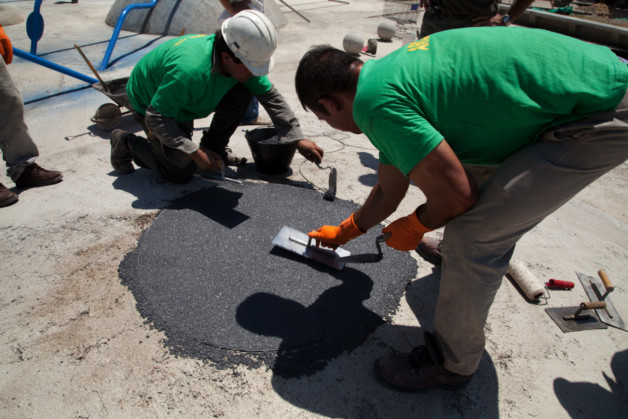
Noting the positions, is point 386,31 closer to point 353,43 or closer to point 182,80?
point 353,43

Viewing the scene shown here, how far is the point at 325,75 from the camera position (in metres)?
1.38

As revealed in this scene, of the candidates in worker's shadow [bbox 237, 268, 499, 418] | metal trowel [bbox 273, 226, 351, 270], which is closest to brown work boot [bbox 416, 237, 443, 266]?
worker's shadow [bbox 237, 268, 499, 418]

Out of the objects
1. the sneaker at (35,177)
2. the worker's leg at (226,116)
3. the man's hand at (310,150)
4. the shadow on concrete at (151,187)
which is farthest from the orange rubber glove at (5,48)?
the man's hand at (310,150)

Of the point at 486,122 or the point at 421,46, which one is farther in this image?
the point at 421,46

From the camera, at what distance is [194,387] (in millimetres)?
1587

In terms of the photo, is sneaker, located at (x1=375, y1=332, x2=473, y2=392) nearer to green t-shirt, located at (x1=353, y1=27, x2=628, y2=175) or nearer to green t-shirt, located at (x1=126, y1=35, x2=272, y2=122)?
green t-shirt, located at (x1=353, y1=27, x2=628, y2=175)

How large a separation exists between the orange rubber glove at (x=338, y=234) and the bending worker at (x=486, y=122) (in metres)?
0.44

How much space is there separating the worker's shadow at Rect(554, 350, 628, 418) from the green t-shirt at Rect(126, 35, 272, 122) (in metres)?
2.49

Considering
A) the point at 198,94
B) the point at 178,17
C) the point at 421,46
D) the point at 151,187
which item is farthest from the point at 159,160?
the point at 178,17

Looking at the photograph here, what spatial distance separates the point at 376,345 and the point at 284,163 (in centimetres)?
162

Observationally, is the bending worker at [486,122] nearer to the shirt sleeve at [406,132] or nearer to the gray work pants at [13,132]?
the shirt sleeve at [406,132]

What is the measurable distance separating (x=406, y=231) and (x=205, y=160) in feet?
4.88

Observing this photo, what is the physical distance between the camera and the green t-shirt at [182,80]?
7.55 ft

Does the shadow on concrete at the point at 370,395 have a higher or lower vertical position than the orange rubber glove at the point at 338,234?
lower
